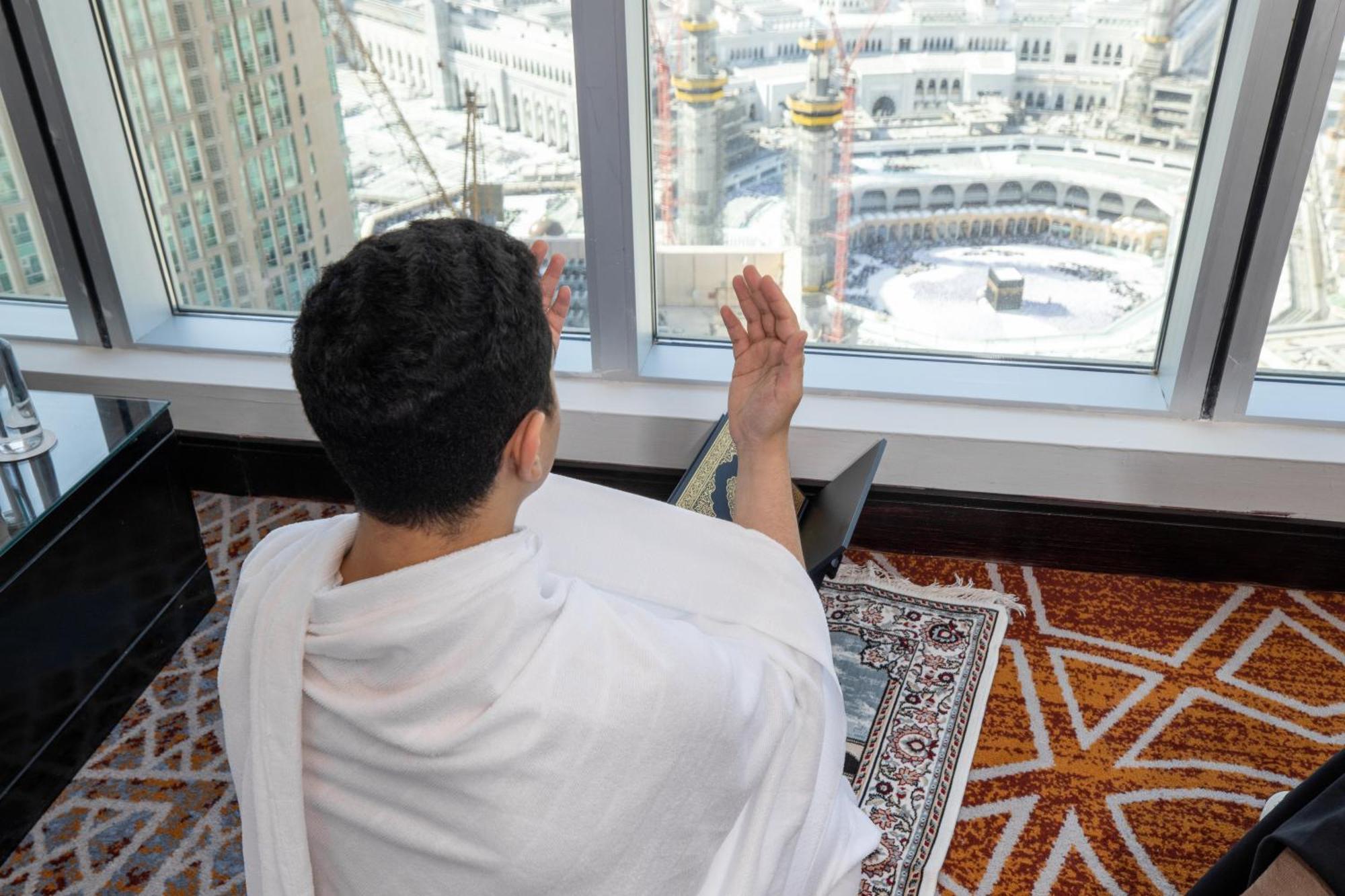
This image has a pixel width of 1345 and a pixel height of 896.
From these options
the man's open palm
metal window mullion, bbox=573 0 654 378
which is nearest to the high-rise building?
metal window mullion, bbox=573 0 654 378

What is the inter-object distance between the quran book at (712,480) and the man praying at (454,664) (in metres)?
0.78

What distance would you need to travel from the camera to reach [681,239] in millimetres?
2285

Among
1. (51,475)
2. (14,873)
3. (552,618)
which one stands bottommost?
(14,873)

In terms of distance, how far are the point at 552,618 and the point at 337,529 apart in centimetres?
23

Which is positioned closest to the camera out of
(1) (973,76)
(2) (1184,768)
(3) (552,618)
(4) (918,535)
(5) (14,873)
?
(3) (552,618)

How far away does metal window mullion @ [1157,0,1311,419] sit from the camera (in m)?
1.78

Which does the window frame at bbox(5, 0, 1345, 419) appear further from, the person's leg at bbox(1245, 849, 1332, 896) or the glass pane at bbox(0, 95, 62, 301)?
the person's leg at bbox(1245, 849, 1332, 896)

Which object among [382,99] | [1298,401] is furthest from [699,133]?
[1298,401]

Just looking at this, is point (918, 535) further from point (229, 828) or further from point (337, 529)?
point (337, 529)

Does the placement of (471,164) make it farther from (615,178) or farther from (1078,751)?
(1078,751)

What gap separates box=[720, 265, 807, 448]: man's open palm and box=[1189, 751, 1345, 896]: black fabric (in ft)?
2.20

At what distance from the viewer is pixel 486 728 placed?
85 centimetres

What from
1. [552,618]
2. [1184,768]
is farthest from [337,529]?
[1184,768]

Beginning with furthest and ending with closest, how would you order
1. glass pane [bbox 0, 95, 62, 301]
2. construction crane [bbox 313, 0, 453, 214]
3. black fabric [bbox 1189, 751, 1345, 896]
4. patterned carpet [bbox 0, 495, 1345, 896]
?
glass pane [bbox 0, 95, 62, 301] < construction crane [bbox 313, 0, 453, 214] < patterned carpet [bbox 0, 495, 1345, 896] < black fabric [bbox 1189, 751, 1345, 896]
